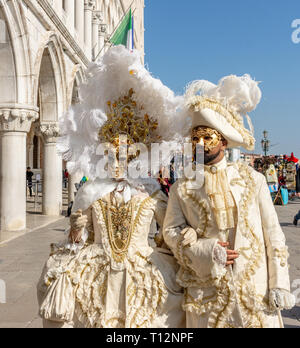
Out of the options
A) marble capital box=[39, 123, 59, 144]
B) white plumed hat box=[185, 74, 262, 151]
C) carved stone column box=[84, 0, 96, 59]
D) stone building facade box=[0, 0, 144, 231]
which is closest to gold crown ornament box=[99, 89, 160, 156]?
white plumed hat box=[185, 74, 262, 151]

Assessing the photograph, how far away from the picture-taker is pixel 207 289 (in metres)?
2.32

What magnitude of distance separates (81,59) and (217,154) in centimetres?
1287

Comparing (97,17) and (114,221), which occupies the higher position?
(97,17)

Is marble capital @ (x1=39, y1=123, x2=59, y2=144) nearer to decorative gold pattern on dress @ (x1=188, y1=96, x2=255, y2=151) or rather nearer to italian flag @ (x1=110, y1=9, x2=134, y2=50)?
italian flag @ (x1=110, y1=9, x2=134, y2=50)

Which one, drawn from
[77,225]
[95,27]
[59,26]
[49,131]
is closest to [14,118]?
[49,131]

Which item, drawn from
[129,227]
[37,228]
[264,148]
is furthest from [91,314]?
[264,148]

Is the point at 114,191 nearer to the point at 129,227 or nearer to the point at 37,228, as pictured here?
the point at 129,227

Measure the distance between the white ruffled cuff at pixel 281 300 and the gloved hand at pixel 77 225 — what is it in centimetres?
119

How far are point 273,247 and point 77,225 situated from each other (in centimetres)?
118

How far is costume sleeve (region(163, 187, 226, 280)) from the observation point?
7.25ft

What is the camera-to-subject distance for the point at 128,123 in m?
2.80

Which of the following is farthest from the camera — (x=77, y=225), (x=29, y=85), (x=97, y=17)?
(x=97, y=17)

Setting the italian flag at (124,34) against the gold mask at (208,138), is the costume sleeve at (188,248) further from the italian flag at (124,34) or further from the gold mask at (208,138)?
the italian flag at (124,34)

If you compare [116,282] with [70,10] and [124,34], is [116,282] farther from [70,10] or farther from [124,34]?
[124,34]
